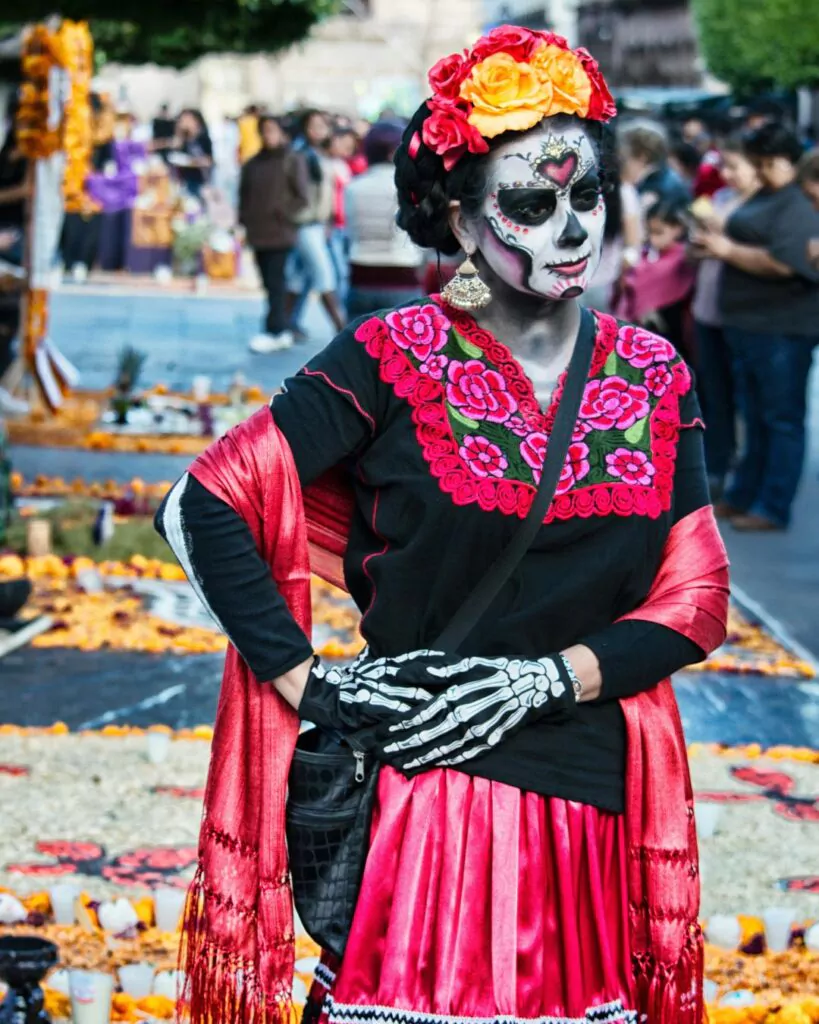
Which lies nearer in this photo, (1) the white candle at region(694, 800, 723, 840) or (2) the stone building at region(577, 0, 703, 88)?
(1) the white candle at region(694, 800, 723, 840)

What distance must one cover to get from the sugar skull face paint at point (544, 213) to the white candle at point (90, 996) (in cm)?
186

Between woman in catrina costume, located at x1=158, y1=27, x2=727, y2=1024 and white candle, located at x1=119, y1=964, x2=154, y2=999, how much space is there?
1.30 m

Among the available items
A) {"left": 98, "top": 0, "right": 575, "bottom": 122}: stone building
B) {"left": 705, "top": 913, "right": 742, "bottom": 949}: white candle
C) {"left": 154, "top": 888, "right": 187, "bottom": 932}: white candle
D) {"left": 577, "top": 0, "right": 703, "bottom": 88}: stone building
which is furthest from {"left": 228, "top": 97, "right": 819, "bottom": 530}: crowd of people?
{"left": 577, "top": 0, "right": 703, "bottom": 88}: stone building

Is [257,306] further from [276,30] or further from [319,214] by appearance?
[276,30]

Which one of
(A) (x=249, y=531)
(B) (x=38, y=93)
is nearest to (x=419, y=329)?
(A) (x=249, y=531)

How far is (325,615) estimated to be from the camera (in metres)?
8.77

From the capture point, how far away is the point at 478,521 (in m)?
3.04

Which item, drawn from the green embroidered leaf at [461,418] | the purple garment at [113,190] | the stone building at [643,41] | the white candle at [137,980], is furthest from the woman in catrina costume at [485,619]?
the stone building at [643,41]

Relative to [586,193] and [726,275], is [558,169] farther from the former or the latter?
[726,275]

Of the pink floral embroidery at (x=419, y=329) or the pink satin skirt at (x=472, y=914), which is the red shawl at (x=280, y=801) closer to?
the pink satin skirt at (x=472, y=914)

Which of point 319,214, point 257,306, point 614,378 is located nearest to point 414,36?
point 257,306

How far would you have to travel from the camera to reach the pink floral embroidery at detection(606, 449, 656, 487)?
3107 millimetres

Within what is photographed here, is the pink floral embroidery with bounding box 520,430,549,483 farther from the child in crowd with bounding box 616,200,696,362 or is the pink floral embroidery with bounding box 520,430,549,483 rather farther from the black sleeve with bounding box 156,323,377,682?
the child in crowd with bounding box 616,200,696,362

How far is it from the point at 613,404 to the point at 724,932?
228 centimetres
